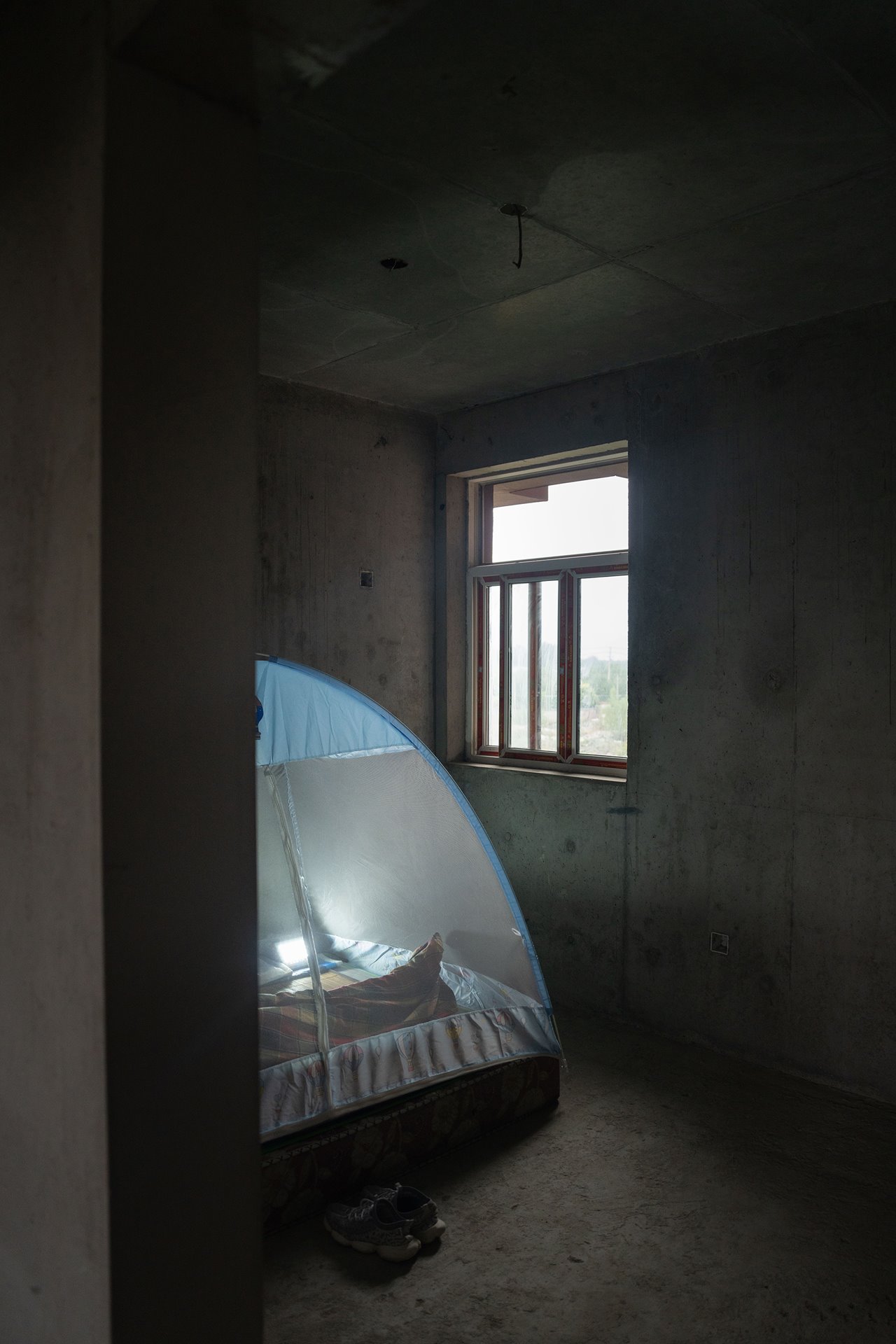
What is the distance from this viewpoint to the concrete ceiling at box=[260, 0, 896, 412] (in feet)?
5.76

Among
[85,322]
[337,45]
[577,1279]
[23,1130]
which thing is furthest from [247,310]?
[577,1279]

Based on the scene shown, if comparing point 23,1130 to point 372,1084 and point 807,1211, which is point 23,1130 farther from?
point 807,1211

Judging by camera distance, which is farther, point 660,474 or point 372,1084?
point 660,474

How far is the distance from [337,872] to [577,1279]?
58.8 inches

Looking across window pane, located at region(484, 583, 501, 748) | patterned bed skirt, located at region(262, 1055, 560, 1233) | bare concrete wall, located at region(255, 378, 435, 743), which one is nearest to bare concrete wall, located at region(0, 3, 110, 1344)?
patterned bed skirt, located at region(262, 1055, 560, 1233)

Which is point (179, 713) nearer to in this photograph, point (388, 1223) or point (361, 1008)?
point (388, 1223)

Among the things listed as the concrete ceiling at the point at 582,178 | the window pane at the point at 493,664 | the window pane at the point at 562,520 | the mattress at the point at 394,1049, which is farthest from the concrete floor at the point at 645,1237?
the concrete ceiling at the point at 582,178

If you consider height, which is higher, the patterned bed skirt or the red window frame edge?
the red window frame edge

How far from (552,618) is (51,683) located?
9.95ft

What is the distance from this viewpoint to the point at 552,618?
4.10 meters

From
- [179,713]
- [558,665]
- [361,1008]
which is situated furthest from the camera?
[558,665]

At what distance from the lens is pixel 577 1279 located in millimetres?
2176

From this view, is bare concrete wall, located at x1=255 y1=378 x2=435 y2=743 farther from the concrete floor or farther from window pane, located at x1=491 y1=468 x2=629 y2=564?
the concrete floor

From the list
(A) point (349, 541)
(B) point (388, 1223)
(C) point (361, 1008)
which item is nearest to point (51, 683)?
(B) point (388, 1223)
